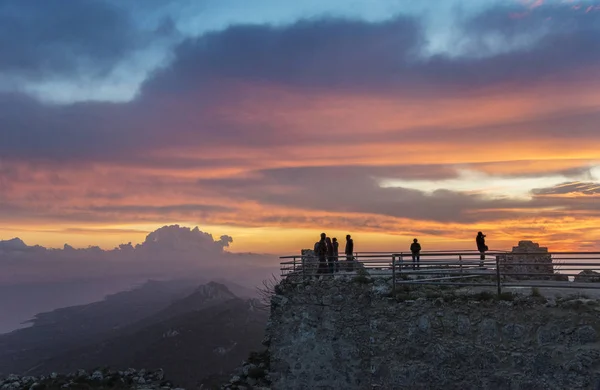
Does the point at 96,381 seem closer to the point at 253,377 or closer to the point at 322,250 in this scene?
the point at 253,377

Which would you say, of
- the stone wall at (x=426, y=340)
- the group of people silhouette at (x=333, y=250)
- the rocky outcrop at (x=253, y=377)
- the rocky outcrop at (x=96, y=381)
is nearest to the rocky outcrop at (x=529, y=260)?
the group of people silhouette at (x=333, y=250)

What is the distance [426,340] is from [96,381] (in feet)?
83.4

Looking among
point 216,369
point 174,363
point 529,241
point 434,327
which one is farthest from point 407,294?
point 174,363

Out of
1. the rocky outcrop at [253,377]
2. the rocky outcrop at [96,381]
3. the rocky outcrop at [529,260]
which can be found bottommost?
the rocky outcrop at [96,381]

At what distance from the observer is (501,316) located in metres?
18.3

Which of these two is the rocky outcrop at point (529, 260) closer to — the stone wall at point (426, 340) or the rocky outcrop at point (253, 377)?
the stone wall at point (426, 340)

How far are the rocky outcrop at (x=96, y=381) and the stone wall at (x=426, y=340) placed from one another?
13224 mm

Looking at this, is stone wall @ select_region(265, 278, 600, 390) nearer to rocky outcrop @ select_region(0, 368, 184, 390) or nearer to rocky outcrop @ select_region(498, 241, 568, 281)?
rocky outcrop @ select_region(498, 241, 568, 281)

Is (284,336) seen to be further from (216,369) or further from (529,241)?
(216,369)

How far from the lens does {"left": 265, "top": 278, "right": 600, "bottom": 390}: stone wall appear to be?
16.7 m

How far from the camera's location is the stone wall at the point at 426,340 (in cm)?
1667

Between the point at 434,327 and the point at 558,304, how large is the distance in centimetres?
485

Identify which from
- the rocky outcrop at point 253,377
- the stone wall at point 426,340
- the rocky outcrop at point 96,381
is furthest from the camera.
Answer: the rocky outcrop at point 96,381

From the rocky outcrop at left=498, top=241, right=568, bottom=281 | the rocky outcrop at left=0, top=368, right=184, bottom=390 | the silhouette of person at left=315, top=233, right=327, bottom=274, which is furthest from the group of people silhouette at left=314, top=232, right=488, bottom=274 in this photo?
the rocky outcrop at left=0, top=368, right=184, bottom=390
